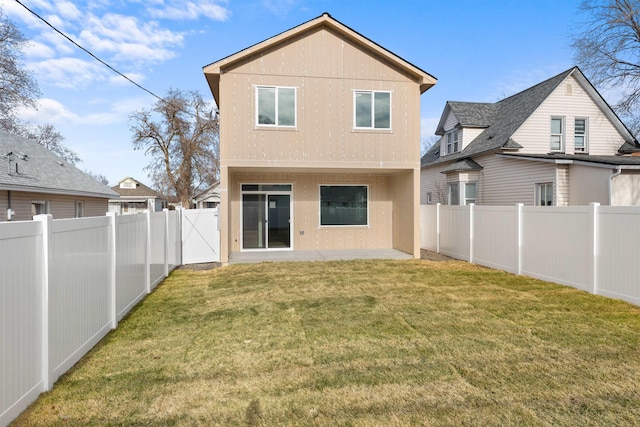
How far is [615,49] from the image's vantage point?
1888cm

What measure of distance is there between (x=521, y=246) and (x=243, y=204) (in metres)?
8.74

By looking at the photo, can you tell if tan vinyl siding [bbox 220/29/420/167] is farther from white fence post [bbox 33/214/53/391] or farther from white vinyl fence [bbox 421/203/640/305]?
white fence post [bbox 33/214/53/391]

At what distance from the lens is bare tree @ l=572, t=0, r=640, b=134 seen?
1816 cm

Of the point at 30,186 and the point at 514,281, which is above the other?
the point at 30,186

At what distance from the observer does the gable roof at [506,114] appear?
16413 millimetres

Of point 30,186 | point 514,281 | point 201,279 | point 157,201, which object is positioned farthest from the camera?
point 157,201

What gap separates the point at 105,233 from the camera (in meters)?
4.98

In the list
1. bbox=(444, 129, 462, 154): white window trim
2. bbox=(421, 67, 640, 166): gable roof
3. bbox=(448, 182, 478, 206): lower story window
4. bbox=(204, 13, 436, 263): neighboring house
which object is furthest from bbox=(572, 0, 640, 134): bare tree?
bbox=(204, 13, 436, 263): neighboring house

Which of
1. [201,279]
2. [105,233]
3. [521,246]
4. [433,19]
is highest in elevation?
[433,19]

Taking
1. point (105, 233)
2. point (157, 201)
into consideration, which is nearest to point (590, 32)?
point (105, 233)

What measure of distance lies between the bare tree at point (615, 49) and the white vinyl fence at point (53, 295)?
2368 centimetres

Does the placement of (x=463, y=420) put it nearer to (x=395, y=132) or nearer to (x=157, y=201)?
(x=395, y=132)

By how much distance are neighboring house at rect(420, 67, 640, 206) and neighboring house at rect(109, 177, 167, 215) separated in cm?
3298

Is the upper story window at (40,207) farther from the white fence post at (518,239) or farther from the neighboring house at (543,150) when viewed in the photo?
the neighboring house at (543,150)
